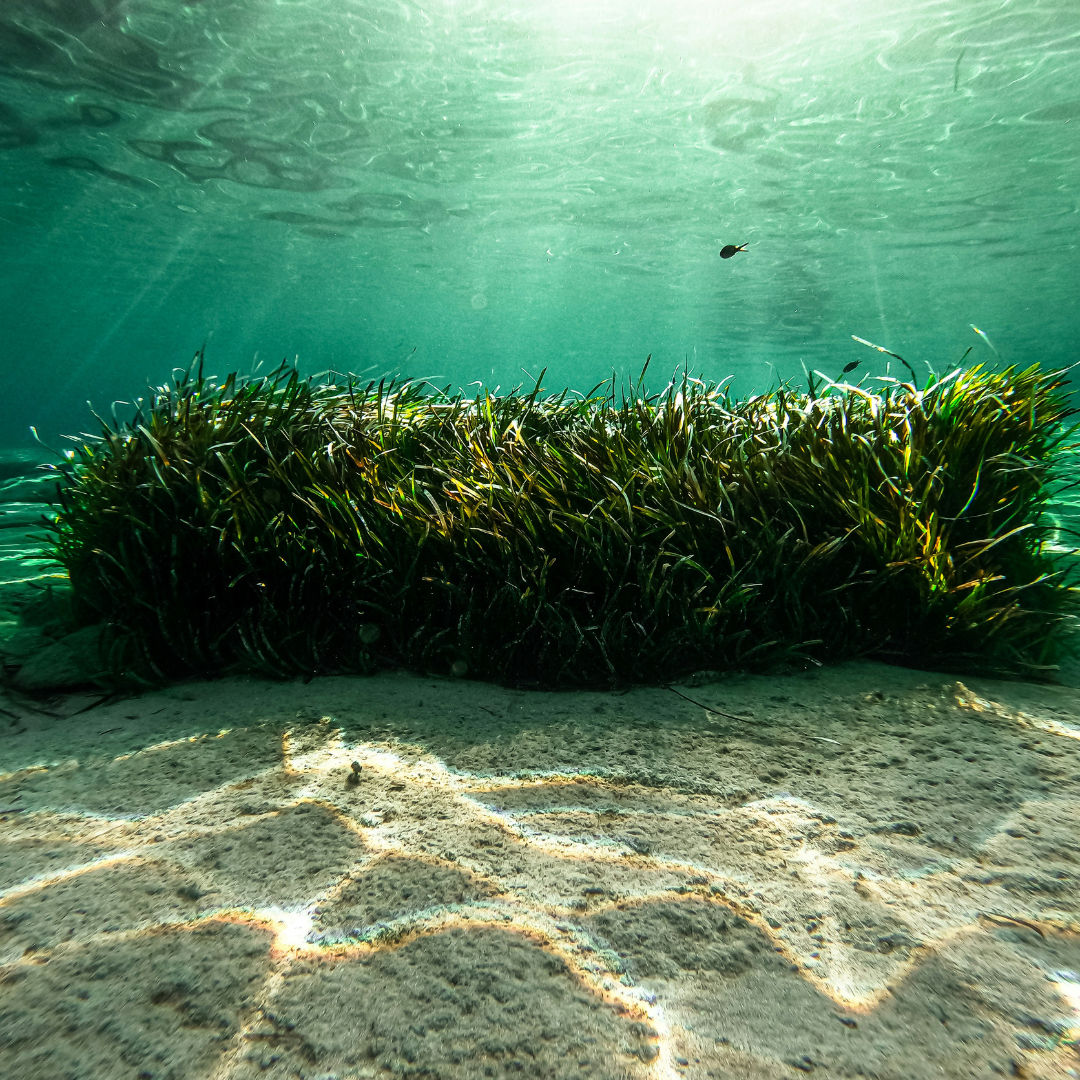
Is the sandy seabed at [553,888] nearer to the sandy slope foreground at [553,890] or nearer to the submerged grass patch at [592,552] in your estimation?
the sandy slope foreground at [553,890]

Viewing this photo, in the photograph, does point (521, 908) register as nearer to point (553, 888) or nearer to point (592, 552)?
point (553, 888)

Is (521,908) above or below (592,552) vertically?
below

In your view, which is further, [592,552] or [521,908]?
[592,552]

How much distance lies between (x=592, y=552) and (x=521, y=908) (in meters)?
1.81

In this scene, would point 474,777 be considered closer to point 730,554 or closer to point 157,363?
point 730,554

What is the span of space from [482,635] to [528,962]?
1793 mm

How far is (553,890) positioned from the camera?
163 cm

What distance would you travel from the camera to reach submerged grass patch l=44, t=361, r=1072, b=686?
3.00m

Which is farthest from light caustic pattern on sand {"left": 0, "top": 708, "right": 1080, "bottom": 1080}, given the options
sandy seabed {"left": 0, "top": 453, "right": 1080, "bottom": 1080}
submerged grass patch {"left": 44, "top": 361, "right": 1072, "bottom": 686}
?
submerged grass patch {"left": 44, "top": 361, "right": 1072, "bottom": 686}

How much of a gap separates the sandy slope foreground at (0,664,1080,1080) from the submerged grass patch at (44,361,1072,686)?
0.40 m

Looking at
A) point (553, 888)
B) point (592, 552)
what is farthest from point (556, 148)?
point (553, 888)

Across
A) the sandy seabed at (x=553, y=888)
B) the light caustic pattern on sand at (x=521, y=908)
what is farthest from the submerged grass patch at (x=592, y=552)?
the light caustic pattern on sand at (x=521, y=908)

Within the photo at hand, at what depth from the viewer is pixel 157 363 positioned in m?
111

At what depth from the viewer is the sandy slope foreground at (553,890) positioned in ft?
3.92
